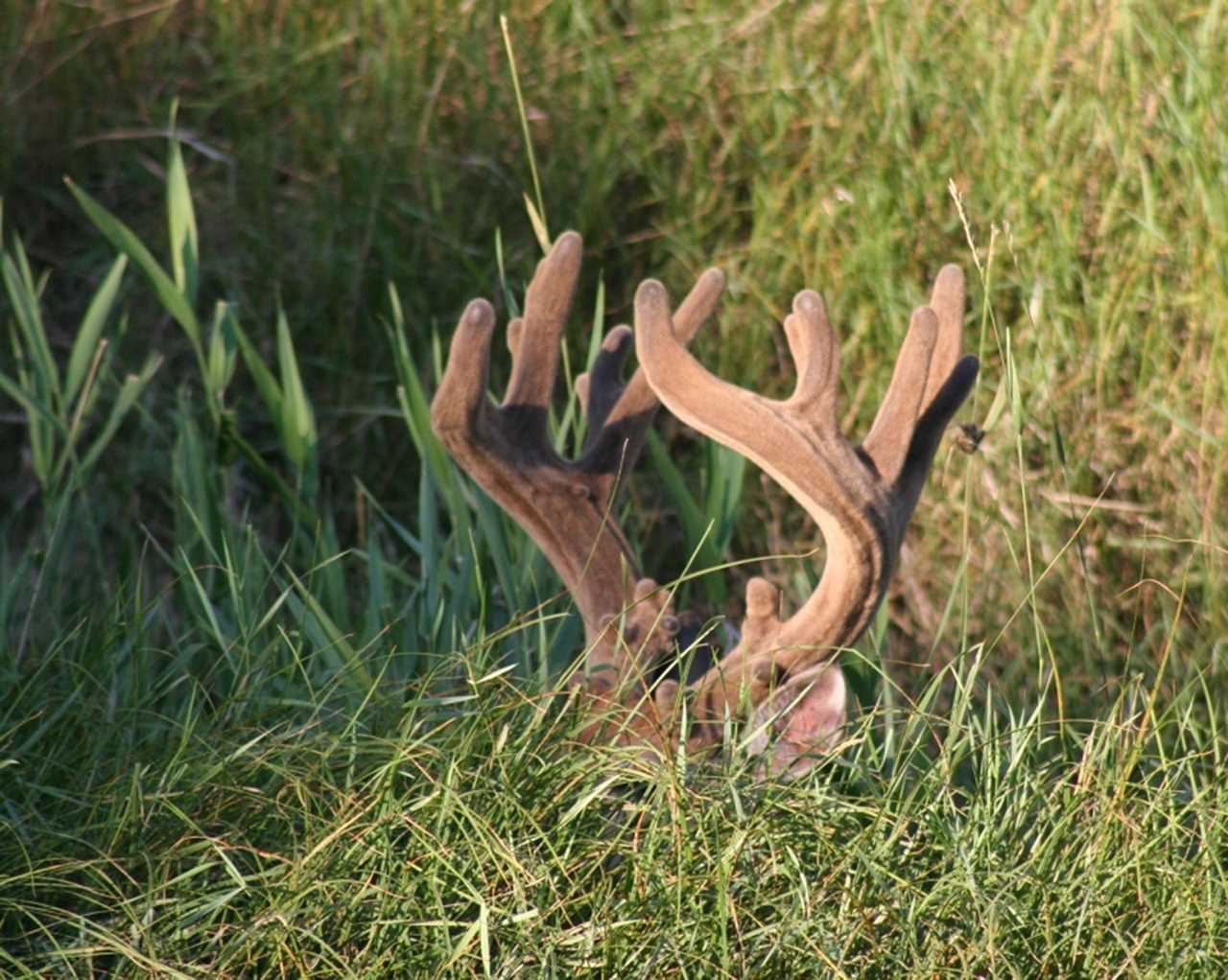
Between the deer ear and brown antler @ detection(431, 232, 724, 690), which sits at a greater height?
brown antler @ detection(431, 232, 724, 690)

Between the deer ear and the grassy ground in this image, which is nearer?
the grassy ground

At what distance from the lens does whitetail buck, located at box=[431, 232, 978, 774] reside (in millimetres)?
1875

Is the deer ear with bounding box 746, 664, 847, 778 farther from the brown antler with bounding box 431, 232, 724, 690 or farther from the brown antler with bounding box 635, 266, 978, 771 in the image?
the brown antler with bounding box 431, 232, 724, 690

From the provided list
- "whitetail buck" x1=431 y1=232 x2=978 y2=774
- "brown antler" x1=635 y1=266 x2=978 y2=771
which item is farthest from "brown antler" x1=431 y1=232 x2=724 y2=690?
"brown antler" x1=635 y1=266 x2=978 y2=771

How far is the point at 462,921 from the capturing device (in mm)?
1604

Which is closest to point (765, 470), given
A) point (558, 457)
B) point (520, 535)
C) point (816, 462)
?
point (816, 462)

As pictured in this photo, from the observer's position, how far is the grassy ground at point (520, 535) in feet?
5.36

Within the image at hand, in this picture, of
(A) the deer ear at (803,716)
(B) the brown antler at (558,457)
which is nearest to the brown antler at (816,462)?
(A) the deer ear at (803,716)

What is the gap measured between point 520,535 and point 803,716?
707mm

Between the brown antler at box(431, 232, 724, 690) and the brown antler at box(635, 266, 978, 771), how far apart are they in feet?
0.44

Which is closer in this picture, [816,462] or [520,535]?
[816,462]

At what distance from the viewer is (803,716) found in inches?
74.0

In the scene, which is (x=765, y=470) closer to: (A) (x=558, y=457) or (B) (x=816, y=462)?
(B) (x=816, y=462)

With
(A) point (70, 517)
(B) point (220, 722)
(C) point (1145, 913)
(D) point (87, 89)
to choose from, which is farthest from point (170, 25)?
(C) point (1145, 913)
